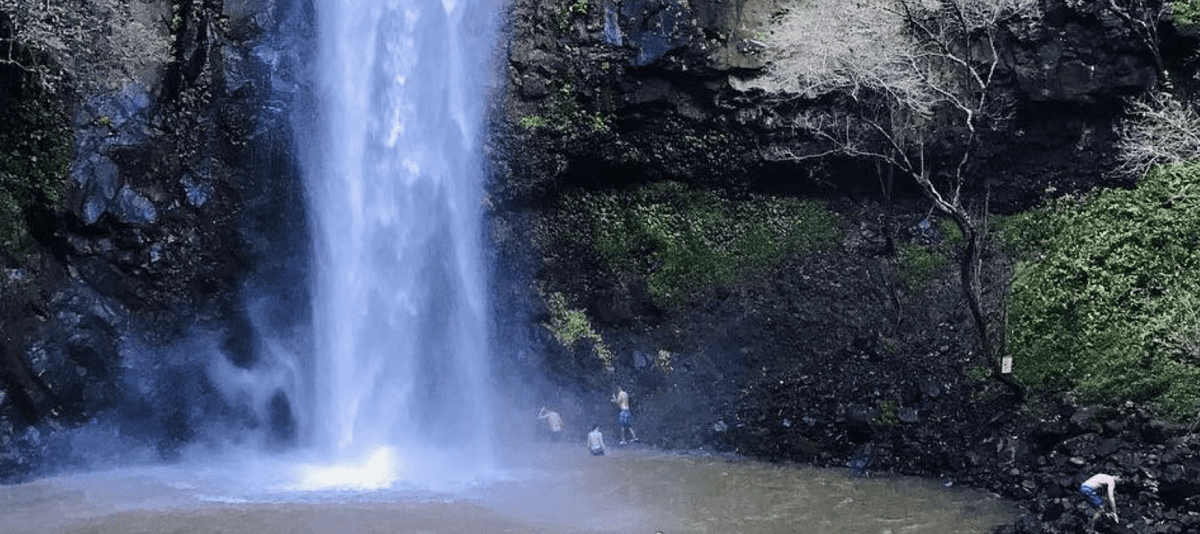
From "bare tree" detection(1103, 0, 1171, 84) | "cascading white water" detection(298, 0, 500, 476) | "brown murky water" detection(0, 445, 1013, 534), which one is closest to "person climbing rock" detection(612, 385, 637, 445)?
"brown murky water" detection(0, 445, 1013, 534)

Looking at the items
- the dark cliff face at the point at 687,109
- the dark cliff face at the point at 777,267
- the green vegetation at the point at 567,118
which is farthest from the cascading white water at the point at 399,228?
the green vegetation at the point at 567,118

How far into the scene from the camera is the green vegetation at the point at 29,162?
2208 centimetres

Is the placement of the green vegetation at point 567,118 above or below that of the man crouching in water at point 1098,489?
above

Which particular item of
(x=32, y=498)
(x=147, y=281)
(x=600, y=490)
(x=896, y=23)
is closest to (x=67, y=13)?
(x=147, y=281)

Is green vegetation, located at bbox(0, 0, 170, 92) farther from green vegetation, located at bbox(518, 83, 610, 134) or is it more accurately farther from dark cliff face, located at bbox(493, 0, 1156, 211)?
green vegetation, located at bbox(518, 83, 610, 134)

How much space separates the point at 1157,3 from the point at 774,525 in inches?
544

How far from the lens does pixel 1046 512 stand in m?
16.9

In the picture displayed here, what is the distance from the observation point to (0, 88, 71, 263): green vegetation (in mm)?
22078

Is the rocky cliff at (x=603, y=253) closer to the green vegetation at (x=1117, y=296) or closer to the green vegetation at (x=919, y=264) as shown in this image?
the green vegetation at (x=919, y=264)

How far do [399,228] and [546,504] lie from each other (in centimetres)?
818

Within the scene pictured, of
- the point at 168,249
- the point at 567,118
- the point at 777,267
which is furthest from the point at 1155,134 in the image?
the point at 168,249

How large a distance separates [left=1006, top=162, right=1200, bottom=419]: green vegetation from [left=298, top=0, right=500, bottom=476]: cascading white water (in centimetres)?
1074

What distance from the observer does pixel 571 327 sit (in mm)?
24875

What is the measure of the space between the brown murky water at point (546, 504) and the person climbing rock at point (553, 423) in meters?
1.90
